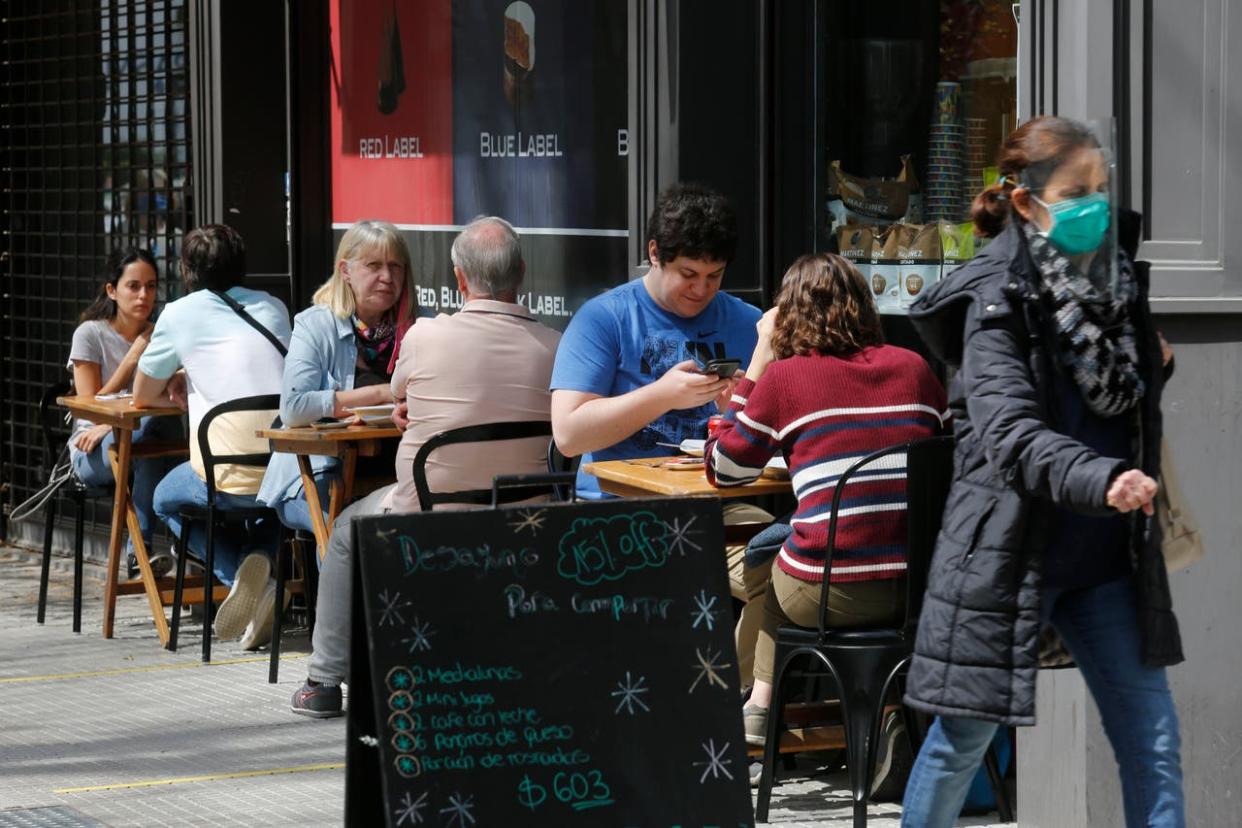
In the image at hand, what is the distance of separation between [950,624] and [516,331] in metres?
2.72

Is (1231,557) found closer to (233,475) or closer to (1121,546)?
(1121,546)

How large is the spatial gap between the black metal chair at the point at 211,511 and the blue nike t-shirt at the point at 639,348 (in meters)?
2.08

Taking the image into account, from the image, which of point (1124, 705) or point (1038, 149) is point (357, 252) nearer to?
point (1038, 149)

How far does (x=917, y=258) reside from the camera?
6.90 meters

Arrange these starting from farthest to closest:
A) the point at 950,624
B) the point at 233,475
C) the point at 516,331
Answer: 1. the point at 233,475
2. the point at 516,331
3. the point at 950,624

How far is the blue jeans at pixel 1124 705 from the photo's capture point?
418cm

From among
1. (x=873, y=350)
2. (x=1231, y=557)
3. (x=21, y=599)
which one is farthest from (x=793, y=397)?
(x=21, y=599)

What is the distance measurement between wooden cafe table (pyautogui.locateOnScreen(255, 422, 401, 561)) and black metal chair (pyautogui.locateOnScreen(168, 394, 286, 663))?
371mm

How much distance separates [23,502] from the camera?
1215 centimetres

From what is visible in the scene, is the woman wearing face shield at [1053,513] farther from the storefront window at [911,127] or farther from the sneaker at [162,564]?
the sneaker at [162,564]

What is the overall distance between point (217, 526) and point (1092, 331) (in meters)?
5.17

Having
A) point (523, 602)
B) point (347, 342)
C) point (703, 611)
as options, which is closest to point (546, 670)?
point (523, 602)

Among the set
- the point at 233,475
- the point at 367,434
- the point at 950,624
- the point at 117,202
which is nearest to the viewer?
the point at 950,624

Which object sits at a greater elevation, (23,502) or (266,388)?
(266,388)
